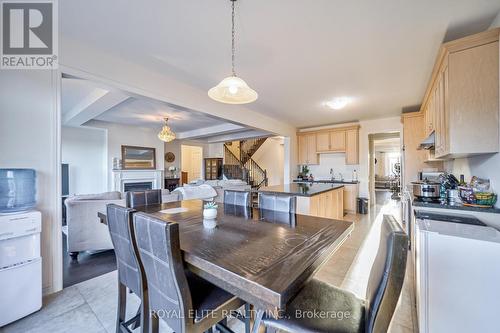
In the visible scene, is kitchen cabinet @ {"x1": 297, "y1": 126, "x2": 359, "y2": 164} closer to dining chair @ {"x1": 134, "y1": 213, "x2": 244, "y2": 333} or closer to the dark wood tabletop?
the dark wood tabletop

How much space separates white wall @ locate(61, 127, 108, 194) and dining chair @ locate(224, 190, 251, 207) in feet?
17.8

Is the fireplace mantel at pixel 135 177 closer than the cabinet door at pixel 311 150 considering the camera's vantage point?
Yes

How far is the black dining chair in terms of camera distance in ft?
2.45

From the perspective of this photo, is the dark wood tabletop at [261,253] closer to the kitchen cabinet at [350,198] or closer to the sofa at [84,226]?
the sofa at [84,226]

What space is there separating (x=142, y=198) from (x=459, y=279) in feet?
9.60

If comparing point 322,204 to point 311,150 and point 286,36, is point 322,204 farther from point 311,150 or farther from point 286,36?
point 311,150

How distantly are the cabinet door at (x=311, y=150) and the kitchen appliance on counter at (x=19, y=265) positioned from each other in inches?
237

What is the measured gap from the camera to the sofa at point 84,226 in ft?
9.18

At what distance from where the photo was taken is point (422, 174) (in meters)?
4.27

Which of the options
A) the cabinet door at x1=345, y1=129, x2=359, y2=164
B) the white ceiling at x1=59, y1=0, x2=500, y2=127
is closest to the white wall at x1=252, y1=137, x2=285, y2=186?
the cabinet door at x1=345, y1=129, x2=359, y2=164

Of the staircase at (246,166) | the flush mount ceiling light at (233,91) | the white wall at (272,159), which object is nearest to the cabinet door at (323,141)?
the white wall at (272,159)

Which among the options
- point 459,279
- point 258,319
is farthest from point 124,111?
point 459,279

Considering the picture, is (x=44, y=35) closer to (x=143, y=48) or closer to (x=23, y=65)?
(x=23, y=65)

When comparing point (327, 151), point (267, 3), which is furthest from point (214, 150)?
point (267, 3)
